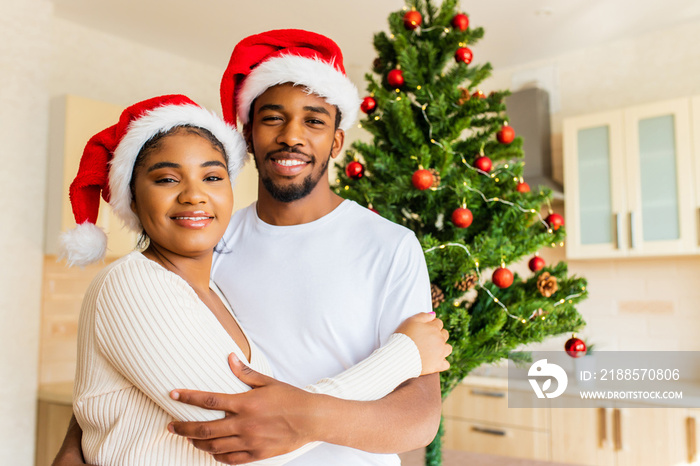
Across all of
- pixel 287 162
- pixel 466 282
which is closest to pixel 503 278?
pixel 466 282

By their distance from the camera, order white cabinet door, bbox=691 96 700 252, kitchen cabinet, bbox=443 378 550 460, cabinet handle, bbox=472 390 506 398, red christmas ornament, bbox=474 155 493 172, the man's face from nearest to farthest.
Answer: the man's face < red christmas ornament, bbox=474 155 493 172 < white cabinet door, bbox=691 96 700 252 < kitchen cabinet, bbox=443 378 550 460 < cabinet handle, bbox=472 390 506 398

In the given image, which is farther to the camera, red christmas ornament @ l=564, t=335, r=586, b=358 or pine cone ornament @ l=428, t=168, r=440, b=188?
red christmas ornament @ l=564, t=335, r=586, b=358

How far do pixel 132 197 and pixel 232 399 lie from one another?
17.1 inches

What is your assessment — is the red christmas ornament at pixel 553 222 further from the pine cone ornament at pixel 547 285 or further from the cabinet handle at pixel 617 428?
the cabinet handle at pixel 617 428

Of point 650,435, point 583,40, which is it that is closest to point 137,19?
point 583,40

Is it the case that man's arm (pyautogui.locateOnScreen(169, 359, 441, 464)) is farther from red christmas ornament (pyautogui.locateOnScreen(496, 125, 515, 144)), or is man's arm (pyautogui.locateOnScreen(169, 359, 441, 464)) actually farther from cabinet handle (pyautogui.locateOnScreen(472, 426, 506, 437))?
cabinet handle (pyautogui.locateOnScreen(472, 426, 506, 437))

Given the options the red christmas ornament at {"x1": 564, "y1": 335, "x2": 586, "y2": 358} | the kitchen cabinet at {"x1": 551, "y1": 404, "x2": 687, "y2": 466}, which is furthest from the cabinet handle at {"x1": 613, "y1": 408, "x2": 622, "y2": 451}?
the red christmas ornament at {"x1": 564, "y1": 335, "x2": 586, "y2": 358}

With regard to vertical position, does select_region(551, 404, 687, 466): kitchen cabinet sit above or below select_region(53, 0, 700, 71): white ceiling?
below

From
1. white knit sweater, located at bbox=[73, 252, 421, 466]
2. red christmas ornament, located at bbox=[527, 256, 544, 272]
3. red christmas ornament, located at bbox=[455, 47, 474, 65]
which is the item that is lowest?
white knit sweater, located at bbox=[73, 252, 421, 466]

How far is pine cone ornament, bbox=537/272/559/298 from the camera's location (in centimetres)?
176

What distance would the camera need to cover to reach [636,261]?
366 centimetres

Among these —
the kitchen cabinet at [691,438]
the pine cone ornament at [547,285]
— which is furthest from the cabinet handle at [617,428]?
the pine cone ornament at [547,285]

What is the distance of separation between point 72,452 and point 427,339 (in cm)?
68

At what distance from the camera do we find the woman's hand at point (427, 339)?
1.16 m
